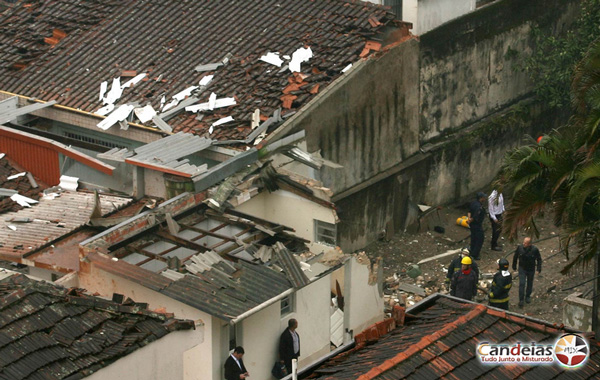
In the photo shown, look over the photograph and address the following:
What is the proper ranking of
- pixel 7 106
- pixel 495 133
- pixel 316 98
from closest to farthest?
pixel 316 98
pixel 7 106
pixel 495 133

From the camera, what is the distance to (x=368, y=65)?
2495cm

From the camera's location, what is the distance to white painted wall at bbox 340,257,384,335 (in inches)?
843

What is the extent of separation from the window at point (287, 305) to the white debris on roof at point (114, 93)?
7.25m

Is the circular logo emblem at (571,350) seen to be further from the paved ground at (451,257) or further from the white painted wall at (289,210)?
the paved ground at (451,257)

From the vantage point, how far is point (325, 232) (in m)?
21.9

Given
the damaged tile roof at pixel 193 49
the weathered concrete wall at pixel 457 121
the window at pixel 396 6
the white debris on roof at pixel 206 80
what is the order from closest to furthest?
the damaged tile roof at pixel 193 49 → the white debris on roof at pixel 206 80 → the weathered concrete wall at pixel 457 121 → the window at pixel 396 6

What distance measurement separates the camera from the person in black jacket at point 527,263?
2233 cm

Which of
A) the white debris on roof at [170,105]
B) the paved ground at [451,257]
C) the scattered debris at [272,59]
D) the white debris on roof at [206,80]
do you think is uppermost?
the scattered debris at [272,59]

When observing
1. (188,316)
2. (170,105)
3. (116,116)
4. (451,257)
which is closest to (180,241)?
(188,316)

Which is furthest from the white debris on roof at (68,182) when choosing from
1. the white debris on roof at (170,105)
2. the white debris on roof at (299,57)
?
the white debris on roof at (299,57)

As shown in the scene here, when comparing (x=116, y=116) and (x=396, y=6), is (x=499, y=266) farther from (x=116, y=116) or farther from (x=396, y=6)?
(x=396, y=6)

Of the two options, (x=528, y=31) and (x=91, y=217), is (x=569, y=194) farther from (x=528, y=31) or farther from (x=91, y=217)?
(x=528, y=31)

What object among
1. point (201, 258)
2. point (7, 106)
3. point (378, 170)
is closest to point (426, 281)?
point (378, 170)

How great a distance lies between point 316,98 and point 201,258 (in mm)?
5637
